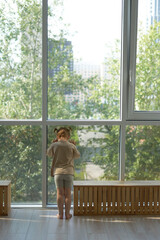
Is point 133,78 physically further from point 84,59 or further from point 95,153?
point 95,153

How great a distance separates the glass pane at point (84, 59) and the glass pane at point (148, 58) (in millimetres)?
250

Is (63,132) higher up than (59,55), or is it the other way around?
(59,55)

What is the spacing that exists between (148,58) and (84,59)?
0.75 m

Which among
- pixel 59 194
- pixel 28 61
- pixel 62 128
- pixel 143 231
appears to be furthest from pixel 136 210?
pixel 28 61

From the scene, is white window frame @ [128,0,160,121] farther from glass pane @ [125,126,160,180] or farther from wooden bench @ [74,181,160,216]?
wooden bench @ [74,181,160,216]

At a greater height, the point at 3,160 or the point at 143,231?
the point at 3,160

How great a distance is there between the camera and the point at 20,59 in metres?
4.61

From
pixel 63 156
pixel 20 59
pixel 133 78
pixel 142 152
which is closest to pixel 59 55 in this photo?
pixel 20 59


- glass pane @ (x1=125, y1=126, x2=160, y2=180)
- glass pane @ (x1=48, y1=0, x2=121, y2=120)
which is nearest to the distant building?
glass pane @ (x1=48, y1=0, x2=121, y2=120)

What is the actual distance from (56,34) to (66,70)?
43 centimetres

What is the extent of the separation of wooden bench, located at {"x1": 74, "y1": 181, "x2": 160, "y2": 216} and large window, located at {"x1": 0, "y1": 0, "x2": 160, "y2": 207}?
0.27 meters

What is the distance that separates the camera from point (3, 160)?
4742 mm

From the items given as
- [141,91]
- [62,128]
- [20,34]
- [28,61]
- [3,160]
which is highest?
[20,34]

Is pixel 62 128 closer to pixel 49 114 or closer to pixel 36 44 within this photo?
pixel 49 114
